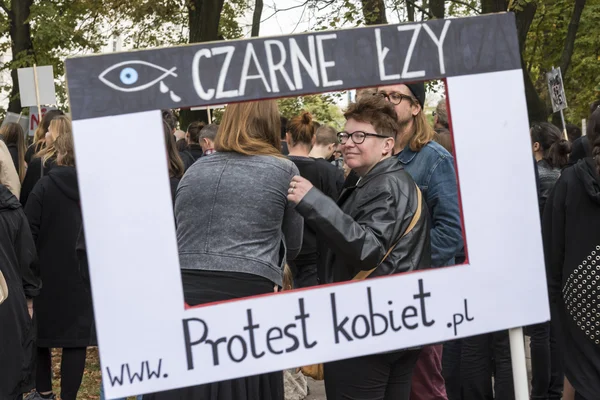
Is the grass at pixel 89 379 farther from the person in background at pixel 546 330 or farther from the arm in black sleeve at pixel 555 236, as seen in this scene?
the arm in black sleeve at pixel 555 236

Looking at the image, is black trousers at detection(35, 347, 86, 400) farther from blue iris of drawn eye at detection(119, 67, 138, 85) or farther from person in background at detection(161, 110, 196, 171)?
blue iris of drawn eye at detection(119, 67, 138, 85)

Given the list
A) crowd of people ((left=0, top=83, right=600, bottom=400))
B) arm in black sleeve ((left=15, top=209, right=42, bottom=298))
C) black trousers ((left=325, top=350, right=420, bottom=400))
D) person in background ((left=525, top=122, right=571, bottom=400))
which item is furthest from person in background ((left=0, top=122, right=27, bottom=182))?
black trousers ((left=325, top=350, right=420, bottom=400))

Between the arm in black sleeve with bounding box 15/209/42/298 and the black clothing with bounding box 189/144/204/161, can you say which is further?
the black clothing with bounding box 189/144/204/161

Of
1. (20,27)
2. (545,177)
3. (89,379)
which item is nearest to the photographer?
(545,177)

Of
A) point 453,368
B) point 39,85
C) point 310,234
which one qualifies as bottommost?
point 453,368

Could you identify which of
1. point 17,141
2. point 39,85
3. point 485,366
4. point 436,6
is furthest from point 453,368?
point 436,6

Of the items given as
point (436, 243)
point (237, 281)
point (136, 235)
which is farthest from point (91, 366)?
point (136, 235)

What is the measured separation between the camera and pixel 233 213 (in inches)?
139

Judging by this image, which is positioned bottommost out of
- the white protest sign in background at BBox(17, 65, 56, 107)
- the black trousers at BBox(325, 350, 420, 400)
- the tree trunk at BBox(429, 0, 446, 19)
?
the black trousers at BBox(325, 350, 420, 400)

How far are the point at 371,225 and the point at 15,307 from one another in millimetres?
2268

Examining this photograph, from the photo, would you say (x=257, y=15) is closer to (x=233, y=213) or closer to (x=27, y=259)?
(x=27, y=259)

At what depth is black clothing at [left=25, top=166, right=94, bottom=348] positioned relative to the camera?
6.19 metres

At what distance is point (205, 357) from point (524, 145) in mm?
1305

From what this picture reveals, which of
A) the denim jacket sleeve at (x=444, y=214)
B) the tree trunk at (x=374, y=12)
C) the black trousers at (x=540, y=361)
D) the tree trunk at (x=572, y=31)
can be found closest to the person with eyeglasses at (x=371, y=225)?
the denim jacket sleeve at (x=444, y=214)
